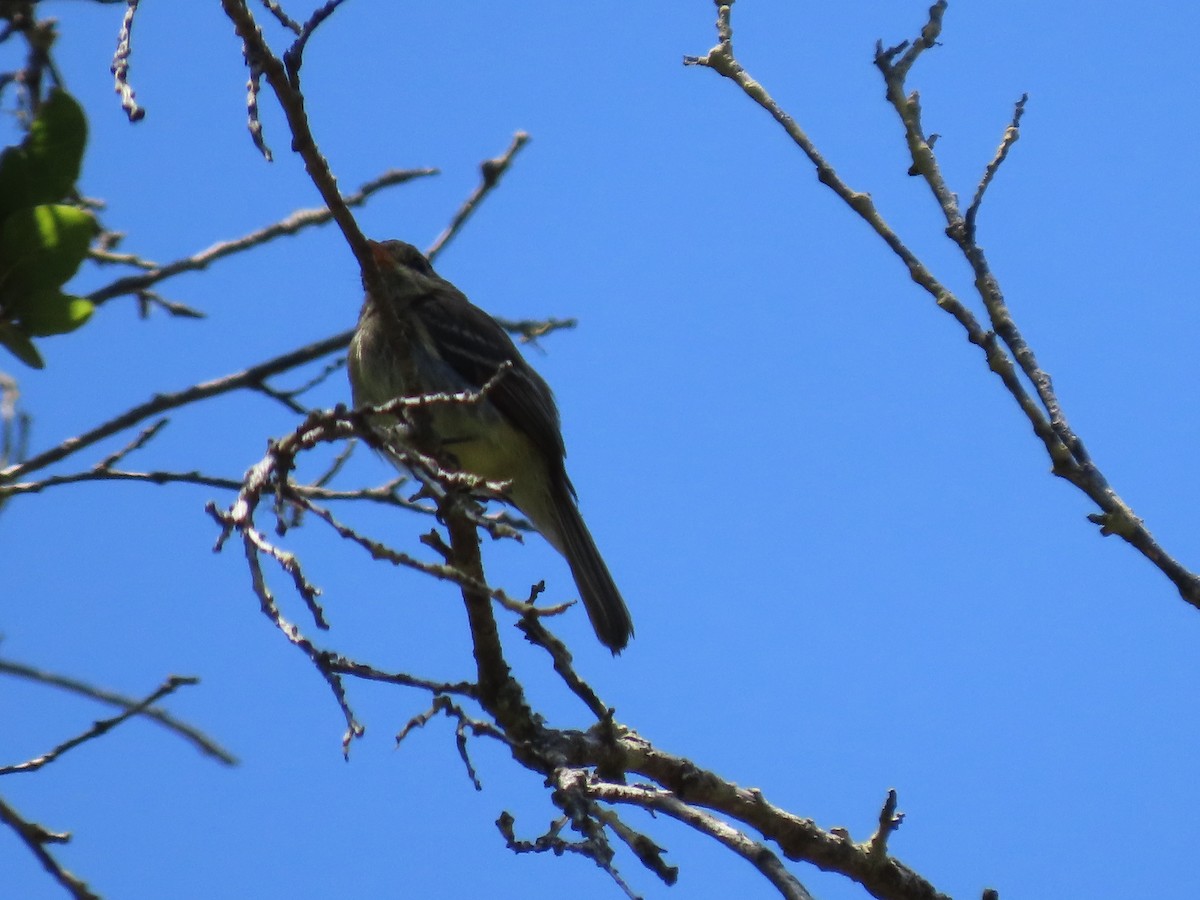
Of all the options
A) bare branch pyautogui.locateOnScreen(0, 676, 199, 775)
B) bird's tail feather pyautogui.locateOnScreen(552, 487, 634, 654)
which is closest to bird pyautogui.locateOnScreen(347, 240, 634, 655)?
bird's tail feather pyautogui.locateOnScreen(552, 487, 634, 654)

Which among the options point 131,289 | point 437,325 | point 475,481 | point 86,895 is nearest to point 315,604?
point 475,481

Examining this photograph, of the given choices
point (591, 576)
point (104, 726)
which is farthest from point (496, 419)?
point (104, 726)

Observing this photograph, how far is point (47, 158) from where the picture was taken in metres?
3.09

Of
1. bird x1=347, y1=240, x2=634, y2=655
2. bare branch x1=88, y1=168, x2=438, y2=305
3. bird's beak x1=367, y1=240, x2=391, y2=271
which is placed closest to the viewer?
bare branch x1=88, y1=168, x2=438, y2=305

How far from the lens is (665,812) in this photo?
2961mm

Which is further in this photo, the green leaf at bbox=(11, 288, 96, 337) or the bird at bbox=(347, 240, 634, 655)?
Answer: the bird at bbox=(347, 240, 634, 655)

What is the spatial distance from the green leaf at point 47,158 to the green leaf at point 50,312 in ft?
0.60

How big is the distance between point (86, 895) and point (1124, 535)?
2190 mm

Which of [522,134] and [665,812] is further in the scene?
[522,134]

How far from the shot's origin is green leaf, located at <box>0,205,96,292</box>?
302 centimetres

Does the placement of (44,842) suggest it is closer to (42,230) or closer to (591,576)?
(42,230)

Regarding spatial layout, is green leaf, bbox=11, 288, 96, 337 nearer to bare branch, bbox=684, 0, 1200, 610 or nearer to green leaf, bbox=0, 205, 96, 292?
green leaf, bbox=0, 205, 96, 292

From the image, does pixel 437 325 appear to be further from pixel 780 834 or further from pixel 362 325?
pixel 780 834

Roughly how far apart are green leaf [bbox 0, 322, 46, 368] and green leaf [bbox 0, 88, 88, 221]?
0.80 ft
